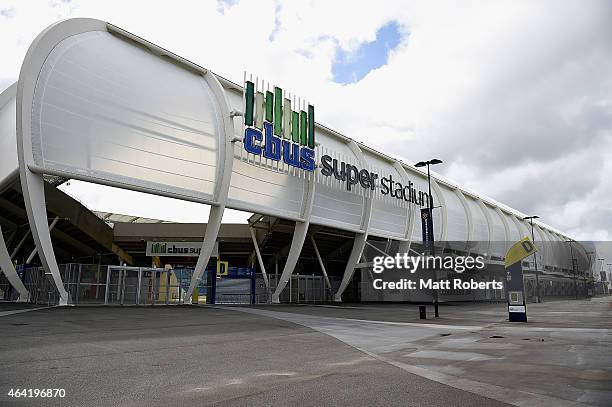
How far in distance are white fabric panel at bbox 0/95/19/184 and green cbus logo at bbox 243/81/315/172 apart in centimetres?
1349

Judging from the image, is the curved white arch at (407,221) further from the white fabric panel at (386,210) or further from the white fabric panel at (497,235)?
the white fabric panel at (497,235)

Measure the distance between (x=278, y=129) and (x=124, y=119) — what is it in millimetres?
10655

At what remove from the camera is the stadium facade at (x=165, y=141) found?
A: 21.9 m

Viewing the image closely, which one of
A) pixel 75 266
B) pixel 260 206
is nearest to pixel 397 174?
pixel 260 206

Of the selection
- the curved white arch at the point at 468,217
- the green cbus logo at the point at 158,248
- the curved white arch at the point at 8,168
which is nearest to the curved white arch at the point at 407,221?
the curved white arch at the point at 468,217

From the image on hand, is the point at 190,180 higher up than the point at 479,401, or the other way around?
the point at 190,180

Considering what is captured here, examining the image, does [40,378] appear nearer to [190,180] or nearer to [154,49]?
[190,180]

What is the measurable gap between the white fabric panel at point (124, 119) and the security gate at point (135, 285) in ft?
Answer: 21.4

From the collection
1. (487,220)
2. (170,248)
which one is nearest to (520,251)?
(170,248)

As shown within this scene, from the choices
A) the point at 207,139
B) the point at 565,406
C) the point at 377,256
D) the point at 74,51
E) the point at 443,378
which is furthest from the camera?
the point at 377,256

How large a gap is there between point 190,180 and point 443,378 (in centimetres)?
2221

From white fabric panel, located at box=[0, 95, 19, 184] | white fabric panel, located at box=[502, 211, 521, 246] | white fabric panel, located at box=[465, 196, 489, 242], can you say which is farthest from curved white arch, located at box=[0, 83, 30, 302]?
white fabric panel, located at box=[502, 211, 521, 246]

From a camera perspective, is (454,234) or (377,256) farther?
(454,234)

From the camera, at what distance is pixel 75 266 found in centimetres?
2606
